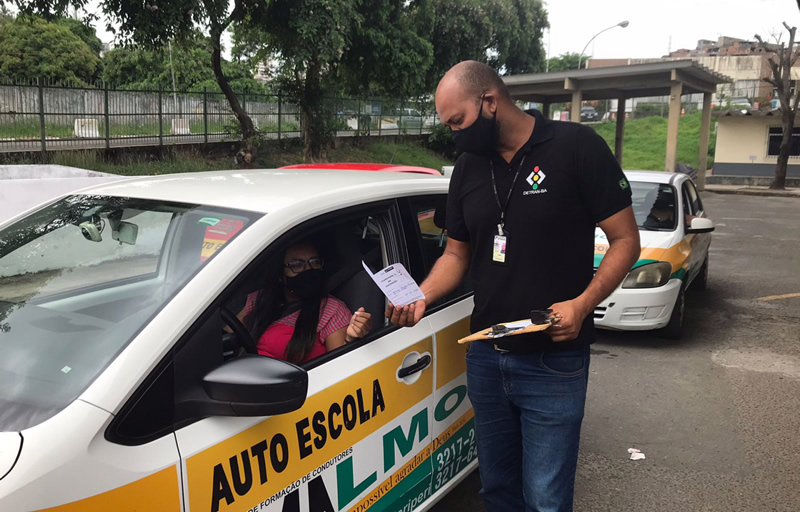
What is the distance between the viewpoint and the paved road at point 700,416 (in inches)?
136

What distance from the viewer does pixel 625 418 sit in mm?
4465

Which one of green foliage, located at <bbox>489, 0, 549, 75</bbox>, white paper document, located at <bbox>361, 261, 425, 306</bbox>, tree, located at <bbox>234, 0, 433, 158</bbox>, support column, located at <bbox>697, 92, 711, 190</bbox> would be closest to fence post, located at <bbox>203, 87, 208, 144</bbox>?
tree, located at <bbox>234, 0, 433, 158</bbox>

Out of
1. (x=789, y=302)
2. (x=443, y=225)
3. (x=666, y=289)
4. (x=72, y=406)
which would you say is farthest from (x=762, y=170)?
(x=72, y=406)

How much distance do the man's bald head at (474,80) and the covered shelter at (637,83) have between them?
22863 millimetres

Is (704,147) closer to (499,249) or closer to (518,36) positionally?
(518,36)

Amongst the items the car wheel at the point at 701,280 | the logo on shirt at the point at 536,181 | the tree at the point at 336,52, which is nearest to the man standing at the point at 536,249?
the logo on shirt at the point at 536,181

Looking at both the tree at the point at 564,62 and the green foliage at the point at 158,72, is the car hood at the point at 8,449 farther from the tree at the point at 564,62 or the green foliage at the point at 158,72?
the tree at the point at 564,62

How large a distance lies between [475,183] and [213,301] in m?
1.00

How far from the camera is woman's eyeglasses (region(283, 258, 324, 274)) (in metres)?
2.54

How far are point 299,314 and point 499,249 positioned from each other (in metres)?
0.79

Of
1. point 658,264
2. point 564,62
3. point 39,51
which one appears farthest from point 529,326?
point 564,62

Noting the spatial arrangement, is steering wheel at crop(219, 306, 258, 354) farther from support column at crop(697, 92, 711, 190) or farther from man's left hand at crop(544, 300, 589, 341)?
support column at crop(697, 92, 711, 190)

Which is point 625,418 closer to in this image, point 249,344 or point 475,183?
point 475,183

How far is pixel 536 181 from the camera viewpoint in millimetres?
2154
